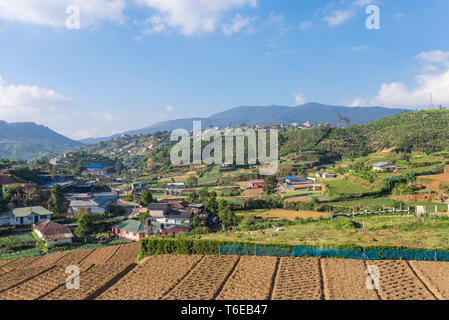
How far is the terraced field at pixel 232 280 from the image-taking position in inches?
377

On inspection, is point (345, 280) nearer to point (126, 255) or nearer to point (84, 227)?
point (126, 255)

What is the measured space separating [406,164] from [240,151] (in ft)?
103

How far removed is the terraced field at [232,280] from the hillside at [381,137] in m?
40.2

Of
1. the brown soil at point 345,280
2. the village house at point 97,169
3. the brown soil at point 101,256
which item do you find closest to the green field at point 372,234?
the brown soil at point 345,280

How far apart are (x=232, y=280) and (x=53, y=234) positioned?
48.2 feet

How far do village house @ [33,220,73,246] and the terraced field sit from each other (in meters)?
4.94

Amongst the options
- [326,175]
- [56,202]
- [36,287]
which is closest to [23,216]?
[56,202]

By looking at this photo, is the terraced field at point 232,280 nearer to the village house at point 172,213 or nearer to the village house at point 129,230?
the village house at point 129,230

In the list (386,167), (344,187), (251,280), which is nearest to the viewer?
(251,280)

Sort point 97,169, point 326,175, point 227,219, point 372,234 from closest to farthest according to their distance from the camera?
point 372,234 → point 227,219 → point 326,175 → point 97,169

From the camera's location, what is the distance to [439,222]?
17.3m

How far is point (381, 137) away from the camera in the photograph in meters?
56.0
